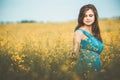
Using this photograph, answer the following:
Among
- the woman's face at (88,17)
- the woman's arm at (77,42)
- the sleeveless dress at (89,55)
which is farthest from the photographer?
the woman's face at (88,17)

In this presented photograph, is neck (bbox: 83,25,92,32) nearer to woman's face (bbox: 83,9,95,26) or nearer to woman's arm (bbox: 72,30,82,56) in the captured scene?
woman's face (bbox: 83,9,95,26)

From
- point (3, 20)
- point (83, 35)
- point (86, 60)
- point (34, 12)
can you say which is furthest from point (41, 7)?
point (86, 60)

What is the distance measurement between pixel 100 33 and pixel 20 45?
1195 millimetres

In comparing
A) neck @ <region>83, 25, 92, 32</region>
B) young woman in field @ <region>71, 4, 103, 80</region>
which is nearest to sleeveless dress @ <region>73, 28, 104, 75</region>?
young woman in field @ <region>71, 4, 103, 80</region>

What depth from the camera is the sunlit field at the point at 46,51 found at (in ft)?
12.4

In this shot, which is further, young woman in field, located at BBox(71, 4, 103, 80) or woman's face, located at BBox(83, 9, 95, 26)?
woman's face, located at BBox(83, 9, 95, 26)

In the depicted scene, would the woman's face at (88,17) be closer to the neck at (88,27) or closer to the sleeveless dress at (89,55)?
the neck at (88,27)

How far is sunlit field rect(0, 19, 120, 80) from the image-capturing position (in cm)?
378

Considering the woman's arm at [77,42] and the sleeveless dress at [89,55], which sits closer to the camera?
the sleeveless dress at [89,55]

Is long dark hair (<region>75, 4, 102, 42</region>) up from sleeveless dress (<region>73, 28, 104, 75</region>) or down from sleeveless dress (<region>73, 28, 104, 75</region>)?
up

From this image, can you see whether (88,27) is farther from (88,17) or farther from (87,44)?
(87,44)

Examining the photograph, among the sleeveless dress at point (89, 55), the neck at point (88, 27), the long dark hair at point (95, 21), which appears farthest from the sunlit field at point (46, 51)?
the neck at point (88, 27)

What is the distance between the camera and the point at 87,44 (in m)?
3.91

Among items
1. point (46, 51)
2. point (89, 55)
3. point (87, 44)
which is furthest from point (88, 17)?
point (46, 51)
